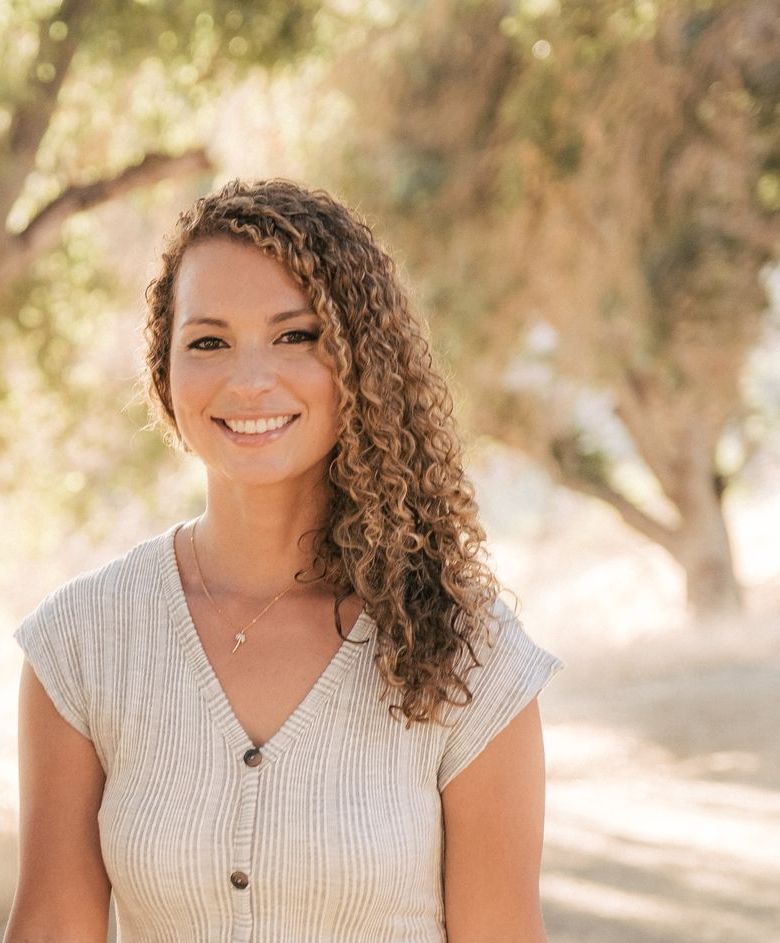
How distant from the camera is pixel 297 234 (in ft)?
6.13

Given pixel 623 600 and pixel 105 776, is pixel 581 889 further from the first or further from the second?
pixel 623 600

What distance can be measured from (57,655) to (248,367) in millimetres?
443

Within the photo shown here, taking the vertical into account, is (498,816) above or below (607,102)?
below

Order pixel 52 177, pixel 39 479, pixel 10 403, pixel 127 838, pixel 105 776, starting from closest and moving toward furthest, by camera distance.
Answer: pixel 127 838 → pixel 105 776 → pixel 52 177 → pixel 10 403 → pixel 39 479

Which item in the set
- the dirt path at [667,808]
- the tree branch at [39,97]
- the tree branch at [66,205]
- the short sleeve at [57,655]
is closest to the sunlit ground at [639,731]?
the dirt path at [667,808]

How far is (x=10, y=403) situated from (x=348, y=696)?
238 inches

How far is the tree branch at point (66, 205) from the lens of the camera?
5.12 metres

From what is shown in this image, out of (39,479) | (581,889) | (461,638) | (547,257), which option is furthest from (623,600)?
(461,638)

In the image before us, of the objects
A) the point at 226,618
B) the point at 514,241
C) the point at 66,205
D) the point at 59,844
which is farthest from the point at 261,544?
the point at 514,241

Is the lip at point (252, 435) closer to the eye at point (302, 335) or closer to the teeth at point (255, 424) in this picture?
the teeth at point (255, 424)

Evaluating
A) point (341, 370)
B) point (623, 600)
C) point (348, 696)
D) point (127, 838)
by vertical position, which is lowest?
point (127, 838)

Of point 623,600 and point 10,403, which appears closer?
point 10,403

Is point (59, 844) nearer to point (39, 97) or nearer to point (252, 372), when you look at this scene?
point (252, 372)

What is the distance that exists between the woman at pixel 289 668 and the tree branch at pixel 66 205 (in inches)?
129
